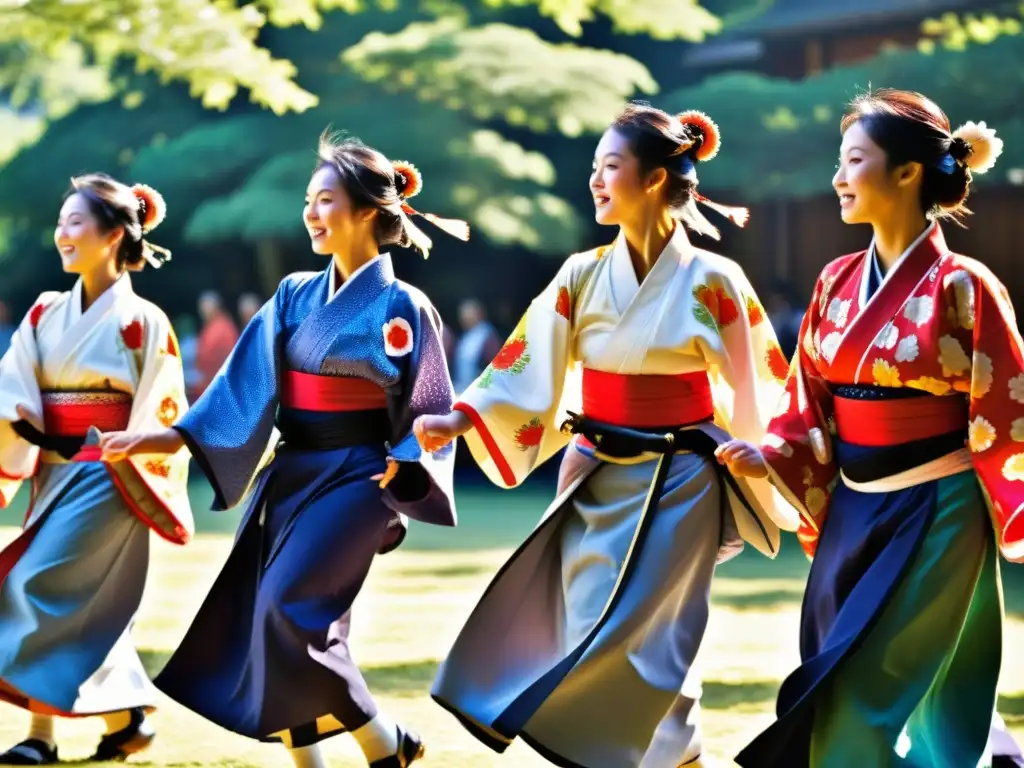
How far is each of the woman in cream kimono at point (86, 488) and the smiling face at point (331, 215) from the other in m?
0.78

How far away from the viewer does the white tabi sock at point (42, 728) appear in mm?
4988

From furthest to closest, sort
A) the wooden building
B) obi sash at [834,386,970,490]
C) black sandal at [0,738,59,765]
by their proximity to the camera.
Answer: the wooden building < black sandal at [0,738,59,765] < obi sash at [834,386,970,490]

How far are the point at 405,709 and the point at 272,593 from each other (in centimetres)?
136

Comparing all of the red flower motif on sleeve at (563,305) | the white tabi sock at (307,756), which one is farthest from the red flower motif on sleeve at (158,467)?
the red flower motif on sleeve at (563,305)

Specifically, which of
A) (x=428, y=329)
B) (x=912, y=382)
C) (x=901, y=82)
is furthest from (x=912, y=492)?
(x=901, y=82)

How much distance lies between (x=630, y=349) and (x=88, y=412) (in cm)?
188

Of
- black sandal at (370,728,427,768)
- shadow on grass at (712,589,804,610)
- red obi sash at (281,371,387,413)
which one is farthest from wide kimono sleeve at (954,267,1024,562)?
shadow on grass at (712,589,804,610)

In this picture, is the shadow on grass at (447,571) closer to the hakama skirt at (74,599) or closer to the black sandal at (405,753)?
the hakama skirt at (74,599)

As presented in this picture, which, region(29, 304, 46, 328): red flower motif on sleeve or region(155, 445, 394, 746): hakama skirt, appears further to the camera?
region(29, 304, 46, 328): red flower motif on sleeve

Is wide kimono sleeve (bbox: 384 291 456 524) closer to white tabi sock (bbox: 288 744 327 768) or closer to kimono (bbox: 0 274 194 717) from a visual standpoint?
white tabi sock (bbox: 288 744 327 768)

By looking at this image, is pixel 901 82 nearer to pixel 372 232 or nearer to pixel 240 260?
pixel 240 260

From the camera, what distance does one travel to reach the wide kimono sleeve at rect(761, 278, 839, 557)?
13.5 feet

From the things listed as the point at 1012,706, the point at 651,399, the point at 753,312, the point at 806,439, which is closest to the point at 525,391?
the point at 651,399

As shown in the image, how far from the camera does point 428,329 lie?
4648mm
